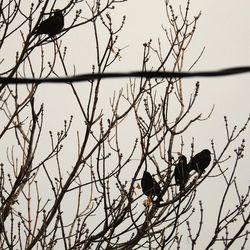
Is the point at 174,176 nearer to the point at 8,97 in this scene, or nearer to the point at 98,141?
the point at 98,141

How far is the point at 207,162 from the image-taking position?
3.99 m

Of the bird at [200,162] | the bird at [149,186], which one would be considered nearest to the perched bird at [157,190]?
the bird at [149,186]

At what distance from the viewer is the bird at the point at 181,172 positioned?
3.61 meters

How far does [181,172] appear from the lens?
375 cm

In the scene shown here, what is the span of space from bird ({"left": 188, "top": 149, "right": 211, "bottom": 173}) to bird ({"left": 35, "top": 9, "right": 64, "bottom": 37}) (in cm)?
194

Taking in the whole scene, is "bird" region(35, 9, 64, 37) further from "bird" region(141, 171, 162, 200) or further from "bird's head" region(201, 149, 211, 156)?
"bird's head" region(201, 149, 211, 156)

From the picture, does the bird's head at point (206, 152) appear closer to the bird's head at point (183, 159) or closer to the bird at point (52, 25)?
the bird's head at point (183, 159)

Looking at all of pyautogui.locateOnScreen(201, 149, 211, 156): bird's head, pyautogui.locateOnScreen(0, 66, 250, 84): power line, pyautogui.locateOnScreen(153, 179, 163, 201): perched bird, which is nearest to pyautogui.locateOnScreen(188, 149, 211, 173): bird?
pyautogui.locateOnScreen(201, 149, 211, 156): bird's head

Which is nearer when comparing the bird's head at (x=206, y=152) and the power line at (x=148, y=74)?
the power line at (x=148, y=74)

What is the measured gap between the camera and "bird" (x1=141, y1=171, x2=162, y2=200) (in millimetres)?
3570

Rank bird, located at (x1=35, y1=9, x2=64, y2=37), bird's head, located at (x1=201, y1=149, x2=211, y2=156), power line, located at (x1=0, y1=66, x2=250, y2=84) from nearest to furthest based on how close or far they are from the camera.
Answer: power line, located at (x1=0, y1=66, x2=250, y2=84)
bird, located at (x1=35, y1=9, x2=64, y2=37)
bird's head, located at (x1=201, y1=149, x2=211, y2=156)

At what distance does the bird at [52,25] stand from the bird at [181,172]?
1.82 metres

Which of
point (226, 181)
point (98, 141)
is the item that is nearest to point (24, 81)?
point (98, 141)

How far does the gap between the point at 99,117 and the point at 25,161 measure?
2.78 ft
